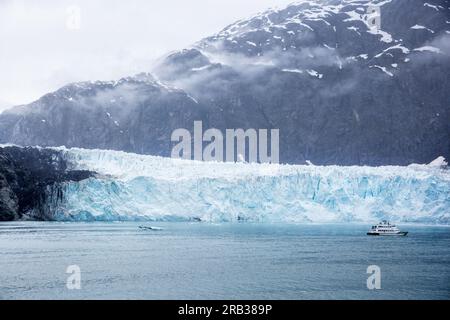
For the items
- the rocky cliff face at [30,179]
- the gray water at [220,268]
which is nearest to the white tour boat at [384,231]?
the gray water at [220,268]

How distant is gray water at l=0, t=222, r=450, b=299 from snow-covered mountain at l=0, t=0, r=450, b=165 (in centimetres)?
7577

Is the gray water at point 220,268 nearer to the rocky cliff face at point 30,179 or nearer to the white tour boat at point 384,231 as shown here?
the white tour boat at point 384,231

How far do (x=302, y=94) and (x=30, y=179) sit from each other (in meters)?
77.9

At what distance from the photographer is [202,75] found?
12506cm

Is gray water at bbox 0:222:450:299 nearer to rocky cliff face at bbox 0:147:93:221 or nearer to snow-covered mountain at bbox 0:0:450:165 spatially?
rocky cliff face at bbox 0:147:93:221

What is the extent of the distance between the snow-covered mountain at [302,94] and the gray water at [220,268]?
75769 mm

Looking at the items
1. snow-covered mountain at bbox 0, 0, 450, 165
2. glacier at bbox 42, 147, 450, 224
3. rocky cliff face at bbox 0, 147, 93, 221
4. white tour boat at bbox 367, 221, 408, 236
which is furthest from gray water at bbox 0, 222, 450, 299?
snow-covered mountain at bbox 0, 0, 450, 165

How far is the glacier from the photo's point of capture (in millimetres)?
51062

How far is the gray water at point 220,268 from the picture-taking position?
1991cm

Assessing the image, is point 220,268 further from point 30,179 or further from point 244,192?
point 30,179
